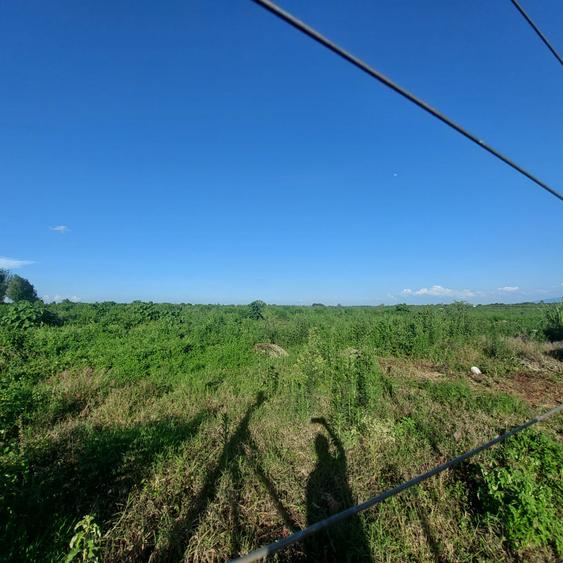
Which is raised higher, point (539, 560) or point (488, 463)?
point (488, 463)

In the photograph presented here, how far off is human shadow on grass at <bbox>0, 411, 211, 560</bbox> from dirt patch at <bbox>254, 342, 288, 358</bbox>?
18.6ft

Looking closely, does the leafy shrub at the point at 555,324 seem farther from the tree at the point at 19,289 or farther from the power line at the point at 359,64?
the tree at the point at 19,289

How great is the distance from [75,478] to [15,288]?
4629 centimetres

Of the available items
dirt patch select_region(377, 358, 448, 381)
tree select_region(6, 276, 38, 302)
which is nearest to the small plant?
dirt patch select_region(377, 358, 448, 381)

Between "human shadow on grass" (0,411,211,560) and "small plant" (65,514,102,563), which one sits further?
"human shadow on grass" (0,411,211,560)

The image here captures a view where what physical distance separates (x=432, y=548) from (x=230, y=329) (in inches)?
391

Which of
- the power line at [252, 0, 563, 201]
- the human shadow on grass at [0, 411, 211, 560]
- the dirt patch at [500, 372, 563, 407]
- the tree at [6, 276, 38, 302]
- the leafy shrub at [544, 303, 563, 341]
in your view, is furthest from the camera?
the tree at [6, 276, 38, 302]

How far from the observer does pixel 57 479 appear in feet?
10.6

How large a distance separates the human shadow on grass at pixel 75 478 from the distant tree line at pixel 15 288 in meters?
43.3

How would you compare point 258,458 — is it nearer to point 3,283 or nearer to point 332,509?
point 332,509

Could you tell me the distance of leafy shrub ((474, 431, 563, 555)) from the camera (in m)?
2.71

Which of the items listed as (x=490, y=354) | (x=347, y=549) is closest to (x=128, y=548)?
(x=347, y=549)

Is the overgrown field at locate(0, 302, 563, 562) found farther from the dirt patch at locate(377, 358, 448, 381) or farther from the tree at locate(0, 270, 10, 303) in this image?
the tree at locate(0, 270, 10, 303)

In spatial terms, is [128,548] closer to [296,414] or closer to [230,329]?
[296,414]
